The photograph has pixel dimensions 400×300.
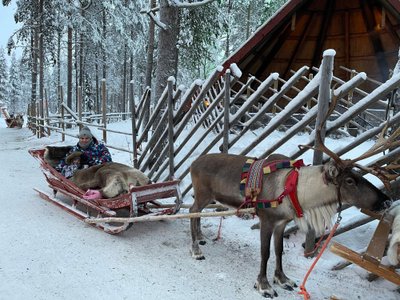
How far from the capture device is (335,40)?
11.6 metres

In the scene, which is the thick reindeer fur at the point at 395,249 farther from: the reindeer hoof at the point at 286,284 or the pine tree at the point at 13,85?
the pine tree at the point at 13,85

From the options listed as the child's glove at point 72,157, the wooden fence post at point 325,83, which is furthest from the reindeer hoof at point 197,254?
the child's glove at point 72,157

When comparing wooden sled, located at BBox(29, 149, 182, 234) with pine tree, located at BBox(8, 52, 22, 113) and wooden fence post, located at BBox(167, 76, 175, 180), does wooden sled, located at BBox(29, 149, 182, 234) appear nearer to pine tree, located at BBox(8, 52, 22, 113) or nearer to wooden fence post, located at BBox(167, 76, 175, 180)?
wooden fence post, located at BBox(167, 76, 175, 180)

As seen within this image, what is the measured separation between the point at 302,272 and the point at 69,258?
8.33ft

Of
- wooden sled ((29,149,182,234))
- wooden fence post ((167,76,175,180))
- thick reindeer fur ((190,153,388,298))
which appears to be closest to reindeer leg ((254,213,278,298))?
thick reindeer fur ((190,153,388,298))

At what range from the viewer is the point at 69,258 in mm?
3828

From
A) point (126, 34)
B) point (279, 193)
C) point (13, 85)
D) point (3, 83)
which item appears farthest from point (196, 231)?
point (13, 85)

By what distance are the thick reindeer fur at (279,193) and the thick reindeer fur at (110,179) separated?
3.51ft

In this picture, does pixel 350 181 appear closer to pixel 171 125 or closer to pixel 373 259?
pixel 373 259

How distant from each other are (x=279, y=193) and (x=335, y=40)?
10.00 meters

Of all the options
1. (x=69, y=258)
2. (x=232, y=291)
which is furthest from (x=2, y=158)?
(x=232, y=291)

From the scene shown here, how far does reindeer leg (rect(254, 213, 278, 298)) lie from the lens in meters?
3.24

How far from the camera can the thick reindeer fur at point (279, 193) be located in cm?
284

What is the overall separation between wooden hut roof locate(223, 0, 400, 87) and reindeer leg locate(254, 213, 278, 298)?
7.30 metres
